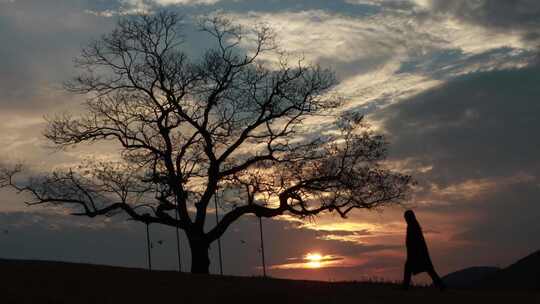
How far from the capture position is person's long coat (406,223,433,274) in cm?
2323

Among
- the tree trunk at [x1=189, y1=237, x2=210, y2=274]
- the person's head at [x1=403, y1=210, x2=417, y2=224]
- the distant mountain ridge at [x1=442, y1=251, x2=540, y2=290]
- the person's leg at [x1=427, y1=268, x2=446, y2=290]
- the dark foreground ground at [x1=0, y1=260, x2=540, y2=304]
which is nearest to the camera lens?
the dark foreground ground at [x1=0, y1=260, x2=540, y2=304]

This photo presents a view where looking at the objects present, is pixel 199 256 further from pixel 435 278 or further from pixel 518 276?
pixel 518 276

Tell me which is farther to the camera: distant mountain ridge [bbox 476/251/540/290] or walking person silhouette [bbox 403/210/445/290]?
distant mountain ridge [bbox 476/251/540/290]

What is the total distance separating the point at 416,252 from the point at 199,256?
45.7 ft

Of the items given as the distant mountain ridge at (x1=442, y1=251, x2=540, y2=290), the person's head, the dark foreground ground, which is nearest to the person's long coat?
the person's head

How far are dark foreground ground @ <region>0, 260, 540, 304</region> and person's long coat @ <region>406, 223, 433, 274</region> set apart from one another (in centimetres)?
86

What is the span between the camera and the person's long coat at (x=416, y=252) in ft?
76.2

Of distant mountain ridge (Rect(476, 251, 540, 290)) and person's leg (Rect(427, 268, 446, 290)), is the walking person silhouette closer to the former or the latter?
person's leg (Rect(427, 268, 446, 290))

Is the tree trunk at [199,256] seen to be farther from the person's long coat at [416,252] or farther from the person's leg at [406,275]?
the person's long coat at [416,252]

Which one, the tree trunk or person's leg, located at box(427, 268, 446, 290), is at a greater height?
the tree trunk

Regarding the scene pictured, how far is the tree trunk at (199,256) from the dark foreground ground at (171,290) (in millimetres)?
8290

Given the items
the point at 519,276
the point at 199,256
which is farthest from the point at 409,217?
the point at 519,276

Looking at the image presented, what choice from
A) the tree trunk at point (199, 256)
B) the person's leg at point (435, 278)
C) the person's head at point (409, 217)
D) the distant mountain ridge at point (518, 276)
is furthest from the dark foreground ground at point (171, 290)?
the distant mountain ridge at point (518, 276)

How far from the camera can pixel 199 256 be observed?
34.5 meters
